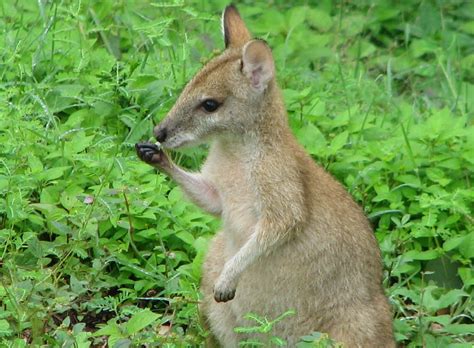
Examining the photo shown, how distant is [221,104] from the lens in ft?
19.5

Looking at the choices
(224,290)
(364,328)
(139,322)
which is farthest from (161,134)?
(364,328)

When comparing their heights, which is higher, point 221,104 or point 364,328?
point 221,104

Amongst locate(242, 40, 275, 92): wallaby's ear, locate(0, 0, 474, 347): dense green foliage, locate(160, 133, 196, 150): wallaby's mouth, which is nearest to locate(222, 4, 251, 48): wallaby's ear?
locate(242, 40, 275, 92): wallaby's ear

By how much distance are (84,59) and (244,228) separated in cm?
223

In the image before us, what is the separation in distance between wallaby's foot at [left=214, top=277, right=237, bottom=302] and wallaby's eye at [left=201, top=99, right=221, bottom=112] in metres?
0.75

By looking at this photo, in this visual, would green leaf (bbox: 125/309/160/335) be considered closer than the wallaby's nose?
Yes

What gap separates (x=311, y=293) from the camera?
5949 millimetres

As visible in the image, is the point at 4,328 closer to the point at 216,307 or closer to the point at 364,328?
the point at 216,307

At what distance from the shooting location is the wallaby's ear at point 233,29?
6.23m

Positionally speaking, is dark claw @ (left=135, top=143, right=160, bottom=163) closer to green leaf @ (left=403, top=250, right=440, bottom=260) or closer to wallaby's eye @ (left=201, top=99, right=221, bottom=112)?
wallaby's eye @ (left=201, top=99, right=221, bottom=112)

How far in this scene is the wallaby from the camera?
5.90 metres

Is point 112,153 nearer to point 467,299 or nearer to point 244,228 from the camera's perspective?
point 244,228

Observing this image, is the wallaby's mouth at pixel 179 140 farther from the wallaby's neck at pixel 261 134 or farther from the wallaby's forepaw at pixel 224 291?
the wallaby's forepaw at pixel 224 291

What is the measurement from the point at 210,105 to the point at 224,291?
819 mm
